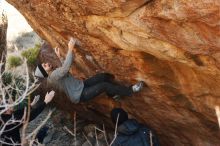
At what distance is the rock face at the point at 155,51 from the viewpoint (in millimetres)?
5398

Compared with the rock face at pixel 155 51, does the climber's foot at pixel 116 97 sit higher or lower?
lower

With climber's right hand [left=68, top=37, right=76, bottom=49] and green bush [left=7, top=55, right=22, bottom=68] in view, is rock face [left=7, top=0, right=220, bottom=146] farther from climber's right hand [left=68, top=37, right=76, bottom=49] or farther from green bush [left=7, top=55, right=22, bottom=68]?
green bush [left=7, top=55, right=22, bottom=68]

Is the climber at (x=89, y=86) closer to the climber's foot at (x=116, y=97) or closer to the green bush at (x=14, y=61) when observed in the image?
→ the climber's foot at (x=116, y=97)

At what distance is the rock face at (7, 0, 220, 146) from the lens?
5.40 meters

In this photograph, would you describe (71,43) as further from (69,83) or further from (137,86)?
(137,86)

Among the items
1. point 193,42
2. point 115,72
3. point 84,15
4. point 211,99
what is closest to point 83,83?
point 115,72

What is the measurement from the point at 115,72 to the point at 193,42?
242 cm

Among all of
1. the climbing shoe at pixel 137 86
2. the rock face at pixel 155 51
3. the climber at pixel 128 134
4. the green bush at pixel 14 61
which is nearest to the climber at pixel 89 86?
the climbing shoe at pixel 137 86

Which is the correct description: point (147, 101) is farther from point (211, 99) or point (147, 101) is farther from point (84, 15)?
point (84, 15)

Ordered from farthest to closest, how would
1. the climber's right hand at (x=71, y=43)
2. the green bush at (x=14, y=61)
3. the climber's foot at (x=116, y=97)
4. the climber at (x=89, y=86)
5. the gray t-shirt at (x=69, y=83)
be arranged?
the green bush at (x=14, y=61) < the climber's foot at (x=116, y=97) < the climber at (x=89, y=86) < the gray t-shirt at (x=69, y=83) < the climber's right hand at (x=71, y=43)

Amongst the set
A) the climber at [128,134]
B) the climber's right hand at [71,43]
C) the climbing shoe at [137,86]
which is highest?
the climber's right hand at [71,43]

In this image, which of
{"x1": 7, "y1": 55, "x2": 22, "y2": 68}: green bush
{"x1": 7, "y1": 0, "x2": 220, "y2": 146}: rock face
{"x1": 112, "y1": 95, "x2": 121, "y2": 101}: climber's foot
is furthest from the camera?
{"x1": 7, "y1": 55, "x2": 22, "y2": 68}: green bush

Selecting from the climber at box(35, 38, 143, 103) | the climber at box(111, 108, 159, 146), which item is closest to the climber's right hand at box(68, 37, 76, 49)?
the climber at box(35, 38, 143, 103)

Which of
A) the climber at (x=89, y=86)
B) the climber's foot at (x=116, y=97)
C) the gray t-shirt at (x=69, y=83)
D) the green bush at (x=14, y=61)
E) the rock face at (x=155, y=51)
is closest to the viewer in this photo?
the rock face at (x=155, y=51)
